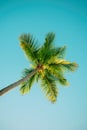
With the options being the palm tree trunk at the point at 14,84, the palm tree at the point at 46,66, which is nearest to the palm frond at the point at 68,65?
the palm tree at the point at 46,66

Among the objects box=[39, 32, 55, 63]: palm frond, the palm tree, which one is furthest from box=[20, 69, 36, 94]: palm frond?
box=[39, 32, 55, 63]: palm frond

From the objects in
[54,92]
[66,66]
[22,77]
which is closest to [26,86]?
[22,77]

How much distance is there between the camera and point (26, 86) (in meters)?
18.3

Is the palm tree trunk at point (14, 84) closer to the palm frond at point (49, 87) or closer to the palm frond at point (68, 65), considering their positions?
the palm frond at point (49, 87)

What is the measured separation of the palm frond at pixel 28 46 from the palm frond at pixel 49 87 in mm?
1857

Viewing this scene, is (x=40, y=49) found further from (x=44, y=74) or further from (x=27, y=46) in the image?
(x=44, y=74)

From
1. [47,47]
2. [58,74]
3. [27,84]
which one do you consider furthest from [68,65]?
[27,84]

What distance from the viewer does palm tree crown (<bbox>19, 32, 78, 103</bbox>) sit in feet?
56.9

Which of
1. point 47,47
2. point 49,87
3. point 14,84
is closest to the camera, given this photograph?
point 14,84

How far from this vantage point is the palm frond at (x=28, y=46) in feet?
56.0

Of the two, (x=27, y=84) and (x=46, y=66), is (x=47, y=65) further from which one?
(x=27, y=84)

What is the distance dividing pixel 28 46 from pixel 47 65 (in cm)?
218

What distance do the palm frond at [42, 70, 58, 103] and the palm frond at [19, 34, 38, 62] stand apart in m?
1.86

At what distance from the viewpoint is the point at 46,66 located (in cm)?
1781
